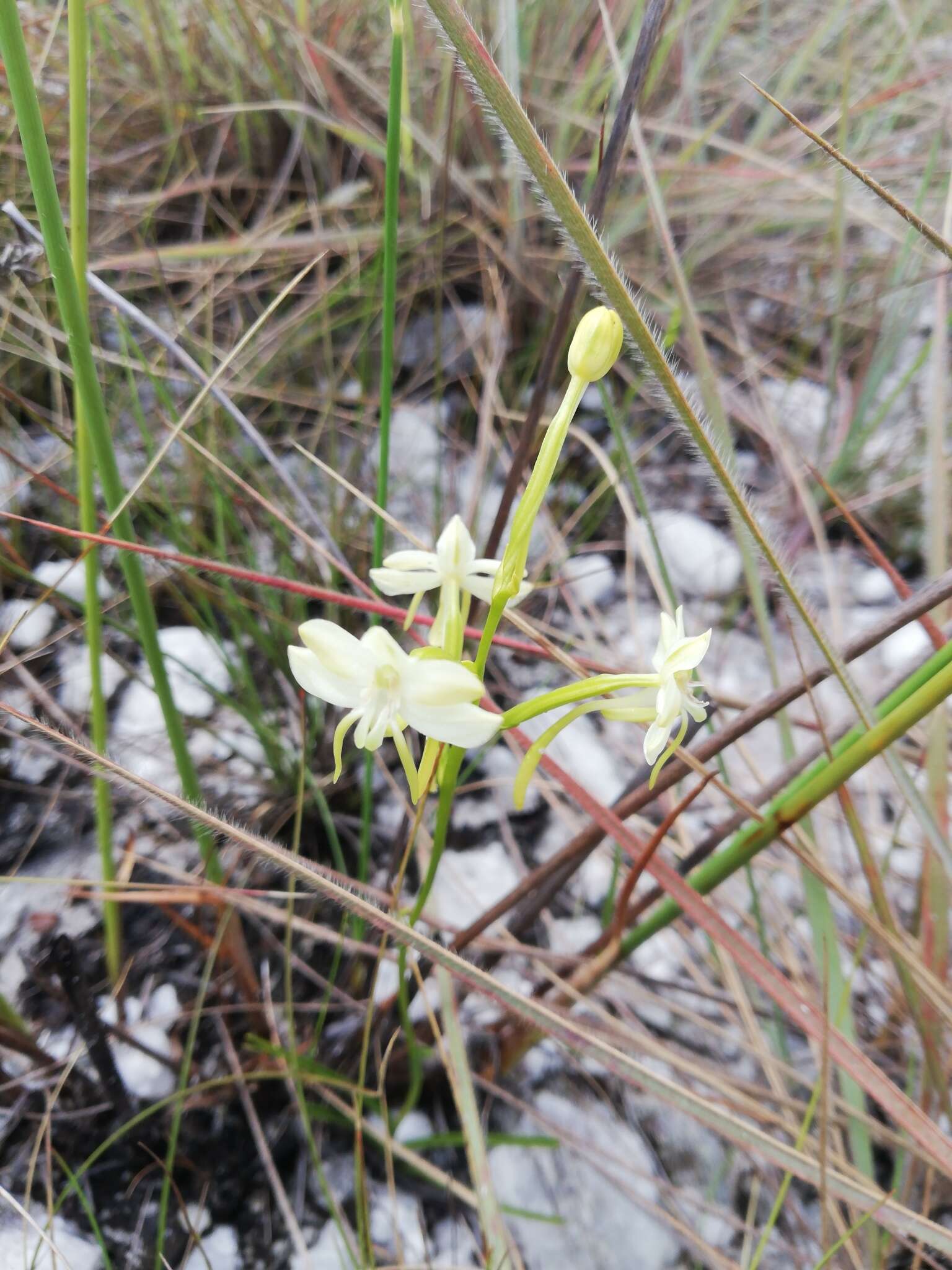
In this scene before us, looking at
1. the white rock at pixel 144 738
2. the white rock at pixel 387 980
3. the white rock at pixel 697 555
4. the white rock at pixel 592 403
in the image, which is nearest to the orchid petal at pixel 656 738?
the white rock at pixel 387 980

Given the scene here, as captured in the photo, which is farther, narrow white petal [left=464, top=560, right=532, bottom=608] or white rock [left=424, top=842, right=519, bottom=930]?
white rock [left=424, top=842, right=519, bottom=930]

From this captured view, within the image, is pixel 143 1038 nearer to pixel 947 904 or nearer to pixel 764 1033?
pixel 764 1033

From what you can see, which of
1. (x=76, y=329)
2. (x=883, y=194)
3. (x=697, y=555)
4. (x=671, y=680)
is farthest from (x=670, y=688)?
(x=697, y=555)

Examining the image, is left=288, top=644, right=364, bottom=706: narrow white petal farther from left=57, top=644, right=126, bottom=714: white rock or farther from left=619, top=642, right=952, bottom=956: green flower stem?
left=57, top=644, right=126, bottom=714: white rock

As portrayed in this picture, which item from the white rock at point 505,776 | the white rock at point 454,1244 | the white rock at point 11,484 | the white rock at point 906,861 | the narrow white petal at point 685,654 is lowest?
the white rock at point 454,1244

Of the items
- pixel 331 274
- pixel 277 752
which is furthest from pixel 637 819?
pixel 331 274

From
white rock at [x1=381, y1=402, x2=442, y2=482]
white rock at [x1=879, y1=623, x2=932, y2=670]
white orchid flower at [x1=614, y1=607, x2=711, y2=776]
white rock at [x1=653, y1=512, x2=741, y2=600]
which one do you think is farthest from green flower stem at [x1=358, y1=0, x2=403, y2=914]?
white rock at [x1=879, y1=623, x2=932, y2=670]

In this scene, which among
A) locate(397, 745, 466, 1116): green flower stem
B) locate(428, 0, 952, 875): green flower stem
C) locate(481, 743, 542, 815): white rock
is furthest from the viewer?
locate(481, 743, 542, 815): white rock

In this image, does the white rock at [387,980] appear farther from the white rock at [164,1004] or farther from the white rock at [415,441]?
the white rock at [415,441]
